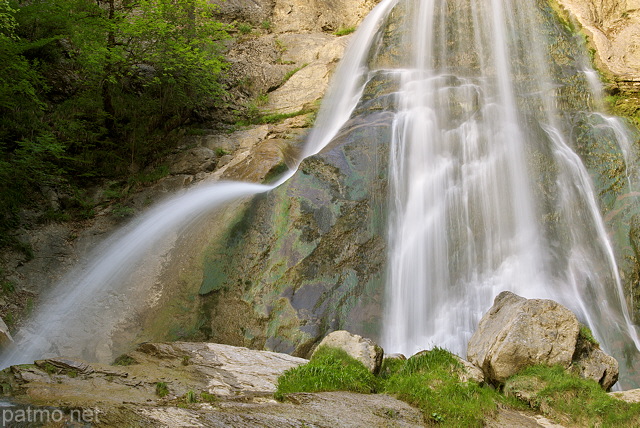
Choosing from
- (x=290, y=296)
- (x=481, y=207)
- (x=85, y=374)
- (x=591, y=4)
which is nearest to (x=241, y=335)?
(x=290, y=296)

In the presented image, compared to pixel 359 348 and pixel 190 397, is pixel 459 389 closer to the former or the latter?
pixel 359 348

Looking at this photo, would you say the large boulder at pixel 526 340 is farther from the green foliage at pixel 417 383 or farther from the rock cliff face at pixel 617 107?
the rock cliff face at pixel 617 107

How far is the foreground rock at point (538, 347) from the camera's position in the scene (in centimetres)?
609

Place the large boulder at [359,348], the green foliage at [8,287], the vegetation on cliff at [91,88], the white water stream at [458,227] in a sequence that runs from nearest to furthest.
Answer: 1. the large boulder at [359,348]
2. the white water stream at [458,227]
3. the green foliage at [8,287]
4. the vegetation on cliff at [91,88]

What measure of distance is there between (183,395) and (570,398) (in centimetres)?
415

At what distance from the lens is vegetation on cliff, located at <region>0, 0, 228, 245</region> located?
10398 mm

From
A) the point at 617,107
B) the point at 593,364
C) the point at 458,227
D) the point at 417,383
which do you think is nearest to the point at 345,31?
the point at 617,107

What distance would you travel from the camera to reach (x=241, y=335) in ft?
26.2

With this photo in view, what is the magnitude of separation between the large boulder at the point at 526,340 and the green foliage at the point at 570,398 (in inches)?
6.0

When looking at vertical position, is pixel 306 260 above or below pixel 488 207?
below

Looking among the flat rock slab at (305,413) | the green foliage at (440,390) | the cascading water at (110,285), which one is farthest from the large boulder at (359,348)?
the cascading water at (110,285)

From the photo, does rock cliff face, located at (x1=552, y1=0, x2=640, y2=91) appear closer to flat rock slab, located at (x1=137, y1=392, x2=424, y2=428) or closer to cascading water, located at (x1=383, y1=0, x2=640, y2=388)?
cascading water, located at (x1=383, y1=0, x2=640, y2=388)

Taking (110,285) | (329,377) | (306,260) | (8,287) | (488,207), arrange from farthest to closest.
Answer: (488,207), (8,287), (110,285), (306,260), (329,377)

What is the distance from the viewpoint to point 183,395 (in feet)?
14.8
